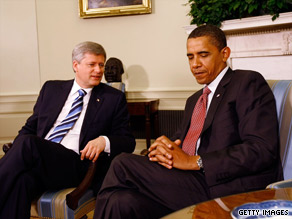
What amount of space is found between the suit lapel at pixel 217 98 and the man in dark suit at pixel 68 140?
2.38 ft

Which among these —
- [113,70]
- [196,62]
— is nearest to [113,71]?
[113,70]

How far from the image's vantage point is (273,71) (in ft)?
10.4

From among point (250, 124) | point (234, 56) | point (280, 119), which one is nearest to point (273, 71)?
point (234, 56)

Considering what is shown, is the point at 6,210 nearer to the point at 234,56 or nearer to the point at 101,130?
the point at 101,130

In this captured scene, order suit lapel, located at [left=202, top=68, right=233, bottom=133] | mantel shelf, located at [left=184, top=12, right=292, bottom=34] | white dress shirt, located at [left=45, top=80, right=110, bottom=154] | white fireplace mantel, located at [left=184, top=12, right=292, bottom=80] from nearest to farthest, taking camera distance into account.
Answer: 1. suit lapel, located at [left=202, top=68, right=233, bottom=133]
2. white dress shirt, located at [left=45, top=80, right=110, bottom=154]
3. mantel shelf, located at [left=184, top=12, right=292, bottom=34]
4. white fireplace mantel, located at [left=184, top=12, right=292, bottom=80]

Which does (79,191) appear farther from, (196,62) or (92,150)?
(196,62)

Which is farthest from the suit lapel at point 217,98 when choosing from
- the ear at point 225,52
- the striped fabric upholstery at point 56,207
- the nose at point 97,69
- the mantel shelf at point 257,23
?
the mantel shelf at point 257,23

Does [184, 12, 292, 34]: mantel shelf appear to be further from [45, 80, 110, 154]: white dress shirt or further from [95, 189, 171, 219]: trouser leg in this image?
[95, 189, 171, 219]: trouser leg

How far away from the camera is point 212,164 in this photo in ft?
4.68

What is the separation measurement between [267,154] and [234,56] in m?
2.07

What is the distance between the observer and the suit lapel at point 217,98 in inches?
64.6

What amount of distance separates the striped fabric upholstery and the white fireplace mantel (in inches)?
86.2

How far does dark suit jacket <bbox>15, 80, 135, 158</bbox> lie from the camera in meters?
2.22

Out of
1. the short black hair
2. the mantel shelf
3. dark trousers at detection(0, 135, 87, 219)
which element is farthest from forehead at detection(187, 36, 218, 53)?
the mantel shelf
